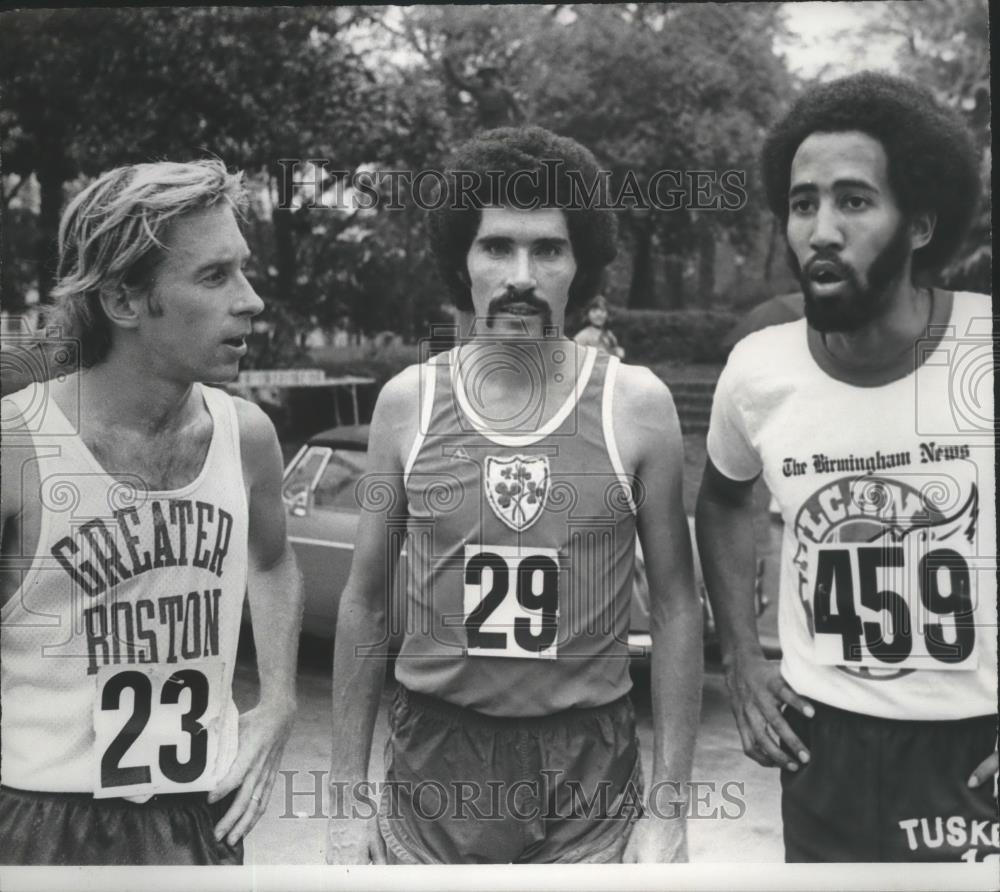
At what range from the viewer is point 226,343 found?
3639mm

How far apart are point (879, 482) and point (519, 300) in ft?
4.00

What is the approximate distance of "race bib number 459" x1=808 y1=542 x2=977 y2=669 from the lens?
3.53 metres

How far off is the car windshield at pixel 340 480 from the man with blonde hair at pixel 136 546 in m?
0.20

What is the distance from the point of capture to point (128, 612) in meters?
3.57

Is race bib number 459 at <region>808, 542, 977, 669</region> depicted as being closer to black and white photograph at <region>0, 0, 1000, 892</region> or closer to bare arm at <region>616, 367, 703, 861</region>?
black and white photograph at <region>0, 0, 1000, 892</region>

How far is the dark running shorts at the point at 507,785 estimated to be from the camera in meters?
3.38

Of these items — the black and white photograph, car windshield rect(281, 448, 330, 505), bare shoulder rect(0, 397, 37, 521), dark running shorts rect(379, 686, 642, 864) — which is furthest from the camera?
car windshield rect(281, 448, 330, 505)

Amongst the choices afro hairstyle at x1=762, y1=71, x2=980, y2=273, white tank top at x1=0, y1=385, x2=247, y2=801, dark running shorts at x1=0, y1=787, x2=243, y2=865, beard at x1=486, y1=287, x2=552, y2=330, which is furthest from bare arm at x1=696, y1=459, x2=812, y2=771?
dark running shorts at x1=0, y1=787, x2=243, y2=865

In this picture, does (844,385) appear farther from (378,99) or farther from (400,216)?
(378,99)

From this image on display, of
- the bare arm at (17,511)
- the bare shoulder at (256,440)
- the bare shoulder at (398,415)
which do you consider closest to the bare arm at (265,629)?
the bare shoulder at (256,440)

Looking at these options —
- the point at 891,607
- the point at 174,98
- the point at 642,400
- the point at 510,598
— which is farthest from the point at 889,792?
the point at 174,98

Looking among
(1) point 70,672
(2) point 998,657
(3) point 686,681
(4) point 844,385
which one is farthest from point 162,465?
(2) point 998,657

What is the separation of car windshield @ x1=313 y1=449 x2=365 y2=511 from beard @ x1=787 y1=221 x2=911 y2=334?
A: 1.49 metres

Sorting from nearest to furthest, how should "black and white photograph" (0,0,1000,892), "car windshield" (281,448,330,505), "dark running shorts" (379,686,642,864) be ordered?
1. "dark running shorts" (379,686,642,864)
2. "black and white photograph" (0,0,1000,892)
3. "car windshield" (281,448,330,505)
